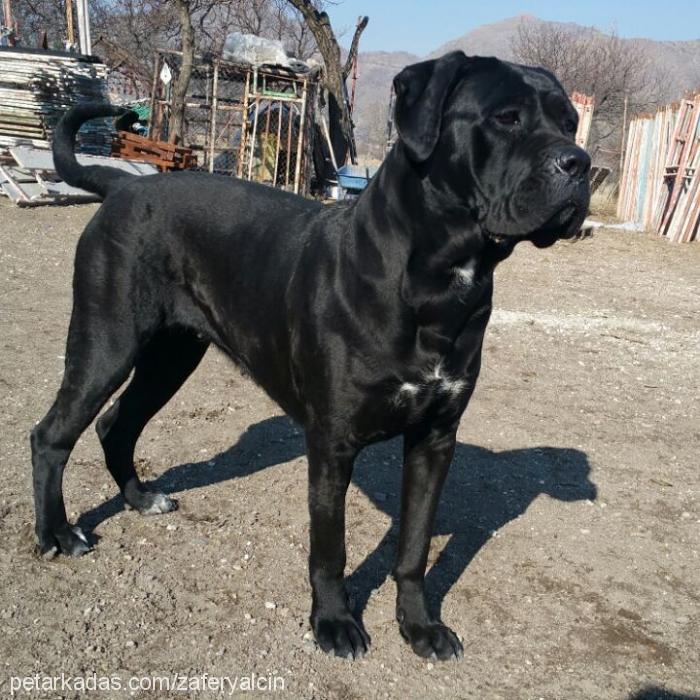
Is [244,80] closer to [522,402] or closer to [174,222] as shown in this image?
[522,402]

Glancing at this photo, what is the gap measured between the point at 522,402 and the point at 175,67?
14646 mm

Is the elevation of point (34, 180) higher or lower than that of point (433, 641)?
lower

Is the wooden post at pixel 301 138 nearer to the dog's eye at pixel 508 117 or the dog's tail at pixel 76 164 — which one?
the dog's tail at pixel 76 164

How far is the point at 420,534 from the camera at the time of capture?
2.85 m

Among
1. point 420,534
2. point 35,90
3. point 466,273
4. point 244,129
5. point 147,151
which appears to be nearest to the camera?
point 466,273

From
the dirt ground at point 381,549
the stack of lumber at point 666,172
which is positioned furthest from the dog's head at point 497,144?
the stack of lumber at point 666,172

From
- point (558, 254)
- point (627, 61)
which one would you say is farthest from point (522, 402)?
point (627, 61)

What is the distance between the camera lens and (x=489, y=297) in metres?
2.59

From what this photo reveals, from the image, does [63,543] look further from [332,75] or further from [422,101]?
[332,75]

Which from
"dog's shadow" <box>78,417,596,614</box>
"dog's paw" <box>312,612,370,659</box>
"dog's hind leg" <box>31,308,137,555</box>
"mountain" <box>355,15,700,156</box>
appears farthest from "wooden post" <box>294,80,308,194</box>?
"mountain" <box>355,15,700,156</box>

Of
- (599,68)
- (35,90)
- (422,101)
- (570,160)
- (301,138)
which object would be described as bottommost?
(301,138)

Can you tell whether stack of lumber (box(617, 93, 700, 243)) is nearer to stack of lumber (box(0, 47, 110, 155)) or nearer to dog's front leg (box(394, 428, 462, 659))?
stack of lumber (box(0, 47, 110, 155))

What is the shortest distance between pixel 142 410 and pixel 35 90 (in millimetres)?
11446

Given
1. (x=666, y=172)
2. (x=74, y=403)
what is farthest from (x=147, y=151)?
(x=74, y=403)
